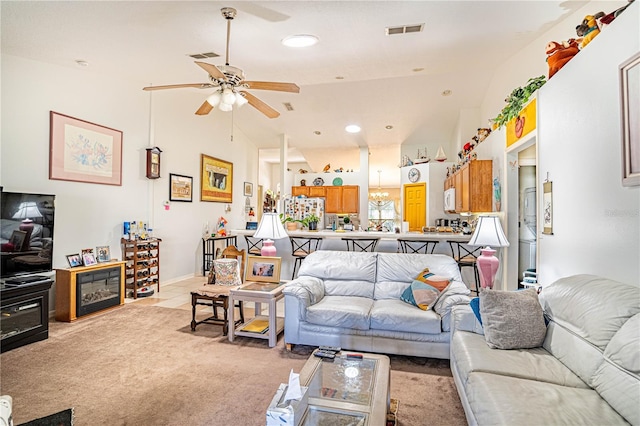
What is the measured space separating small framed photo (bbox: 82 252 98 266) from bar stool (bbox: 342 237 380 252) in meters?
3.61

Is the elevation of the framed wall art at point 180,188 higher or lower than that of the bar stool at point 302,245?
higher

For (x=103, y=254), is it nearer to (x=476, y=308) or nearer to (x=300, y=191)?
(x=476, y=308)

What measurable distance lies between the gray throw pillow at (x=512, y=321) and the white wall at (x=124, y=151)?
4920 millimetres

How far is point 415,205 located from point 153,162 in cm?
568

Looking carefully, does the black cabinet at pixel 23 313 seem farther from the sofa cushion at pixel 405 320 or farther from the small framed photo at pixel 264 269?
the sofa cushion at pixel 405 320

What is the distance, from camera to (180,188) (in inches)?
249

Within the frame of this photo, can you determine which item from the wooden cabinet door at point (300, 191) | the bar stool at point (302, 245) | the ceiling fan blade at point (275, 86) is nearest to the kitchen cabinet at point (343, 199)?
the wooden cabinet door at point (300, 191)

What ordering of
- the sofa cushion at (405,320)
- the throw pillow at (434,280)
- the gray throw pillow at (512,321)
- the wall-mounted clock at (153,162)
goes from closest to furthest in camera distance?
the gray throw pillow at (512,321)
the sofa cushion at (405,320)
the throw pillow at (434,280)
the wall-mounted clock at (153,162)

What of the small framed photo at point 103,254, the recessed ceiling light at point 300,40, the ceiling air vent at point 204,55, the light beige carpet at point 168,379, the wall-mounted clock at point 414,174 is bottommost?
the light beige carpet at point 168,379

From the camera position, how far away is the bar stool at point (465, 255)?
4801mm

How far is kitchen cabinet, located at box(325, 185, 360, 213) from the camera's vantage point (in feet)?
29.3

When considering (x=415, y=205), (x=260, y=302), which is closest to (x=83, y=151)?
(x=260, y=302)

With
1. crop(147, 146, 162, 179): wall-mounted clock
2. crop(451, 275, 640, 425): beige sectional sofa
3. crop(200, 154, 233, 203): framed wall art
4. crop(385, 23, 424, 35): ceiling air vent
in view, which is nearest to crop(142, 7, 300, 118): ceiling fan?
crop(385, 23, 424, 35): ceiling air vent

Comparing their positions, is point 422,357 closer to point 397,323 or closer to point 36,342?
point 397,323
